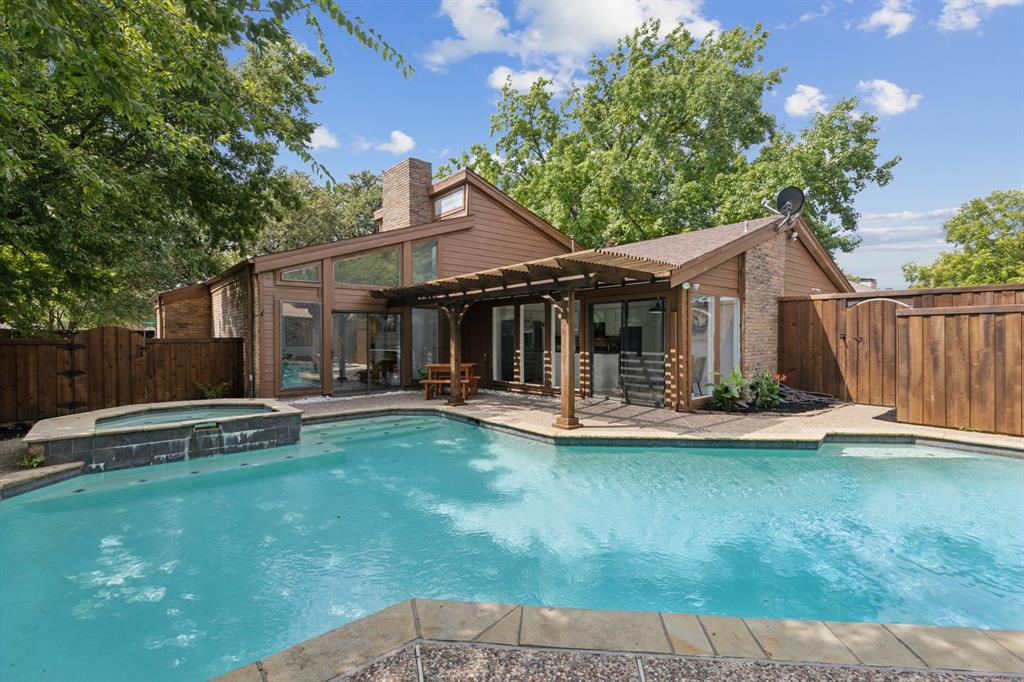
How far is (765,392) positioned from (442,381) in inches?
269

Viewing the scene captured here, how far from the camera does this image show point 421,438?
8414 mm

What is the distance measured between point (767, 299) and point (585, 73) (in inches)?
719

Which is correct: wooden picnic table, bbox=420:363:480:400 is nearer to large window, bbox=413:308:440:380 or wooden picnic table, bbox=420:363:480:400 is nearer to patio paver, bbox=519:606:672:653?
large window, bbox=413:308:440:380

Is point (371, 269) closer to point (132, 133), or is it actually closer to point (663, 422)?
point (132, 133)

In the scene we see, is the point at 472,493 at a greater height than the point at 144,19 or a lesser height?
lesser

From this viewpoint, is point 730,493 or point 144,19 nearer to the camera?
point 144,19

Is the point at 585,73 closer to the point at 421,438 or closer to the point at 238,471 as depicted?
the point at 421,438

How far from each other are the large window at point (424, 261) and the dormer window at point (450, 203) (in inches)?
60.7

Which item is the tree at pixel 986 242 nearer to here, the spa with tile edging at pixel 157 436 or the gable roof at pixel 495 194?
the gable roof at pixel 495 194

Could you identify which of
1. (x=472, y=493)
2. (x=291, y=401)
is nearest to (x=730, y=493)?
(x=472, y=493)

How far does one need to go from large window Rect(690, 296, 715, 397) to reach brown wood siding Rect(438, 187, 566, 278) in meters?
6.15

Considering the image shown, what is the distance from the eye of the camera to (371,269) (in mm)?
11883

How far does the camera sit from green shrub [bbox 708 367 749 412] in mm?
9344

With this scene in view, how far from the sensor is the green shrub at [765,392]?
9.46 metres
